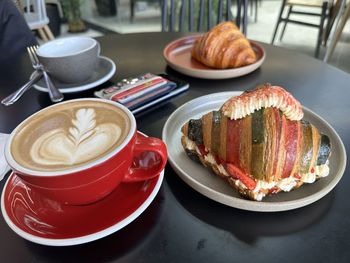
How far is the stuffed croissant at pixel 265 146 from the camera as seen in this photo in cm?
39

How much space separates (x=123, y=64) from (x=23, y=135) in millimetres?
495

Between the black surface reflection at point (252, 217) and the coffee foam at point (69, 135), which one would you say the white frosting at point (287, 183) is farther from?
the coffee foam at point (69, 135)

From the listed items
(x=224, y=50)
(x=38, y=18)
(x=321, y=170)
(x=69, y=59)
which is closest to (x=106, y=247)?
(x=321, y=170)

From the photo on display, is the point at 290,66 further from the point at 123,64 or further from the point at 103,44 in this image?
the point at 103,44

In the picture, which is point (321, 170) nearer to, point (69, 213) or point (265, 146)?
point (265, 146)

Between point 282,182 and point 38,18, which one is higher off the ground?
point 282,182

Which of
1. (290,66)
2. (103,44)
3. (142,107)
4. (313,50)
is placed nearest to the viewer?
(142,107)

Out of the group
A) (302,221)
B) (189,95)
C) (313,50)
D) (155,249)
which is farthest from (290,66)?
(313,50)

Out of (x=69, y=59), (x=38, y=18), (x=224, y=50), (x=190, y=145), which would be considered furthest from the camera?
(x=38, y=18)

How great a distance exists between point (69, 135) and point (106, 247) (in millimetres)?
151

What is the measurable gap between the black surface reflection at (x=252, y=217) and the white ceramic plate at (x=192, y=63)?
395mm

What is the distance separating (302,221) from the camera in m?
0.39

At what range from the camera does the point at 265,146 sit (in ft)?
1.29

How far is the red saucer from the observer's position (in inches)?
14.2
